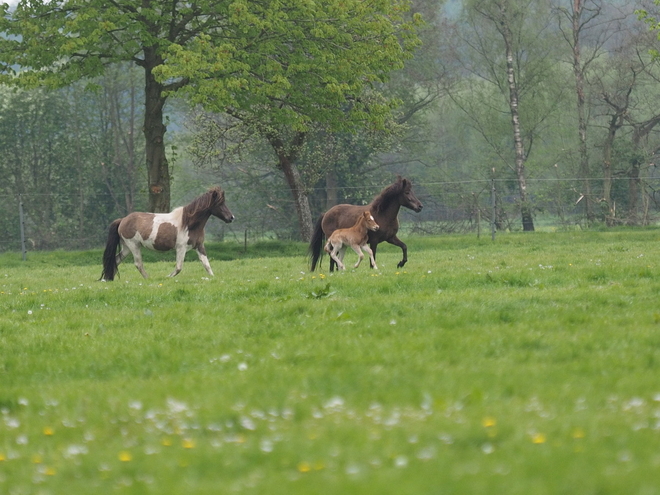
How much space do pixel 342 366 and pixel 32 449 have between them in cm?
284

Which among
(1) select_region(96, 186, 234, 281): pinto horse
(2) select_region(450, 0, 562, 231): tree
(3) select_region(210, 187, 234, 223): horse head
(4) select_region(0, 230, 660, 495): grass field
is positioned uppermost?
(2) select_region(450, 0, 562, 231): tree

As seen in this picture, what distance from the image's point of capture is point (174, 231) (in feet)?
65.8

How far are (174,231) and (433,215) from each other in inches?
825

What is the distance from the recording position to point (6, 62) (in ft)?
99.0

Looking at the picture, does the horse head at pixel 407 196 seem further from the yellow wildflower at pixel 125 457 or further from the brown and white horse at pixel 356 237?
the yellow wildflower at pixel 125 457

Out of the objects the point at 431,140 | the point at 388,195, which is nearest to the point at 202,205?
the point at 388,195

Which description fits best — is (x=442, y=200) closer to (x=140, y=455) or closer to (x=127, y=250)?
(x=127, y=250)

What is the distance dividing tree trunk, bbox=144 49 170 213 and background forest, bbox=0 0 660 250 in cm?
614

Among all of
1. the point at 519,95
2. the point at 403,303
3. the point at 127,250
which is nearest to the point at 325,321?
the point at 403,303

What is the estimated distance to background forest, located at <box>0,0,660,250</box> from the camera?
1608 inches

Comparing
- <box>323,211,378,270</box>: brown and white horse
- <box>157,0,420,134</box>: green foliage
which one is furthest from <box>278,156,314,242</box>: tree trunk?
<box>323,211,378,270</box>: brown and white horse

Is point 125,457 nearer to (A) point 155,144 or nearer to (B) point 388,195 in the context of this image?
(B) point 388,195

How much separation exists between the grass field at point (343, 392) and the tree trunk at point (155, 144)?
1936 centimetres

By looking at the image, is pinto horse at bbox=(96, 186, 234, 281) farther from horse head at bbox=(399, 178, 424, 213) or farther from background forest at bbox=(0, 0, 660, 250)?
background forest at bbox=(0, 0, 660, 250)
